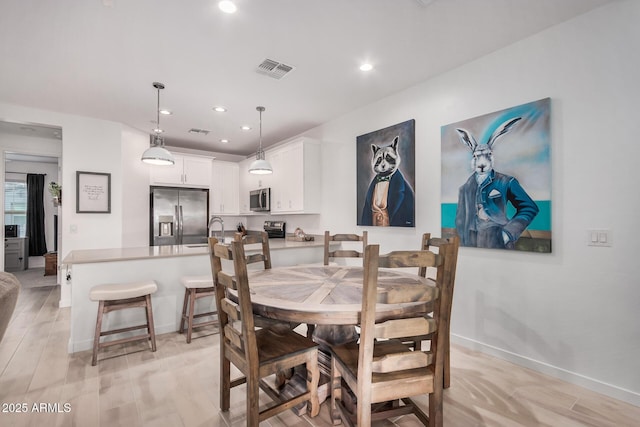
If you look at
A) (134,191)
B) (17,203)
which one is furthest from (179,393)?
(17,203)

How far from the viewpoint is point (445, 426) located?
1774mm

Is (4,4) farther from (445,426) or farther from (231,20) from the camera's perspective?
(445,426)

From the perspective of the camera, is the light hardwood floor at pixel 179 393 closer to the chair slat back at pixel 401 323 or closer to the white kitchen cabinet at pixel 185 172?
the chair slat back at pixel 401 323

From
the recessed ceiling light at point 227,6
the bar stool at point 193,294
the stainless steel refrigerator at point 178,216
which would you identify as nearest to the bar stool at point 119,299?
the bar stool at point 193,294

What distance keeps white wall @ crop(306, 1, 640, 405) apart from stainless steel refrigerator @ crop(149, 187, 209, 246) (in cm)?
439

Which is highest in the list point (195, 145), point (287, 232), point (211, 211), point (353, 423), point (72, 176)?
point (195, 145)

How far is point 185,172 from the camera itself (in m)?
5.61

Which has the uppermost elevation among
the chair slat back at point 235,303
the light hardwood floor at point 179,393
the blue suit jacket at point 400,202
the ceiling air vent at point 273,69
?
the ceiling air vent at point 273,69

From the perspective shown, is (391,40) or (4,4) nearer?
(4,4)

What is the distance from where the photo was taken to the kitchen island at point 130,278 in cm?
280

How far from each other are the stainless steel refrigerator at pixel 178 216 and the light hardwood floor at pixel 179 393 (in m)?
2.46

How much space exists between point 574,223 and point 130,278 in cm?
385

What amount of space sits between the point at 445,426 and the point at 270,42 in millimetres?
2949

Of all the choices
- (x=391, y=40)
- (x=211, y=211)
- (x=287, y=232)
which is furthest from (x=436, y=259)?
(x=211, y=211)
